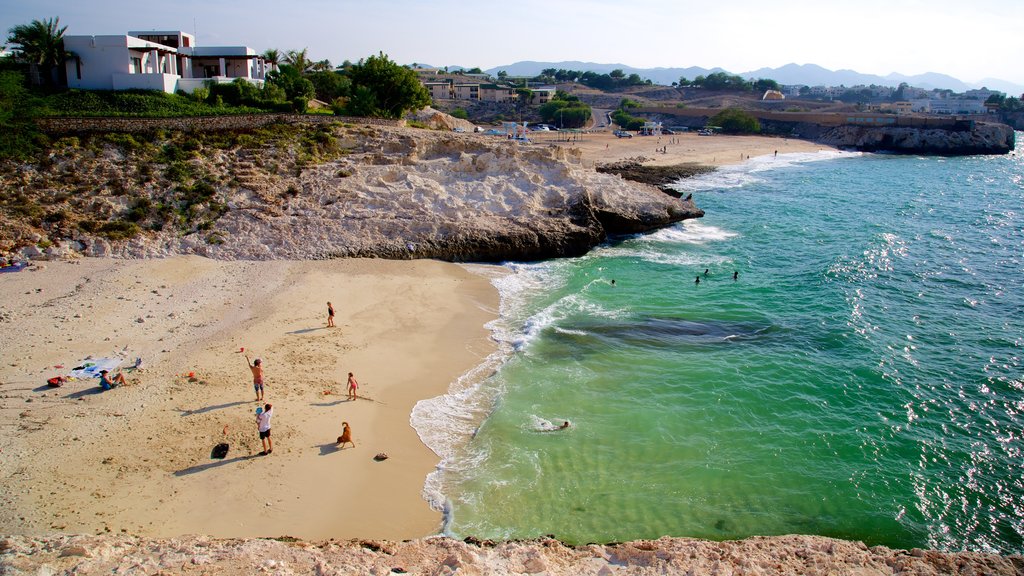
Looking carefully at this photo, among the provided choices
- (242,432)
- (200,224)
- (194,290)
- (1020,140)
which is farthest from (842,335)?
(1020,140)

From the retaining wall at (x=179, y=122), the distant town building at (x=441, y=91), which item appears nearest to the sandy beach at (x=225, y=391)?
the retaining wall at (x=179, y=122)

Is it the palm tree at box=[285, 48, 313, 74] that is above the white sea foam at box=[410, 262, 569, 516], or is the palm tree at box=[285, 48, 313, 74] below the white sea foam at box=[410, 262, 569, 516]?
above

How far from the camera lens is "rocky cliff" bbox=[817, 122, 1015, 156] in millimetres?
105938

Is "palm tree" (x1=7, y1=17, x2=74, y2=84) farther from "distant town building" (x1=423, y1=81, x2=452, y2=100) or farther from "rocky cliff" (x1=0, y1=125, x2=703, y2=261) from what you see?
"distant town building" (x1=423, y1=81, x2=452, y2=100)

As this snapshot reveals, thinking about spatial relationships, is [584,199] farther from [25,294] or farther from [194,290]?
[25,294]

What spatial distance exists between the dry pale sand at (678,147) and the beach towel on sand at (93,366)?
55.4 metres

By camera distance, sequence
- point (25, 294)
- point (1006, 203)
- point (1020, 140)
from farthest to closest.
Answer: point (1020, 140) < point (1006, 203) < point (25, 294)

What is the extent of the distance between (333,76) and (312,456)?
164ft

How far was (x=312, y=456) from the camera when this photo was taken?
16.7 metres

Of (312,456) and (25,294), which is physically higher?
(25,294)

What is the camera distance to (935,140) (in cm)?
10594

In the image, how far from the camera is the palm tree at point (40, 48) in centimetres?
4053

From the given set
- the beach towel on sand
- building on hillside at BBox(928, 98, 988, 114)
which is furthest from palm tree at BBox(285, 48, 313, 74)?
building on hillside at BBox(928, 98, 988, 114)

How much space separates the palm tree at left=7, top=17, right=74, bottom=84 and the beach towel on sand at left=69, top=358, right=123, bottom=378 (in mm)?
31900
